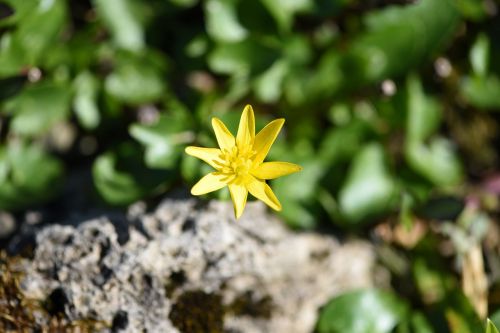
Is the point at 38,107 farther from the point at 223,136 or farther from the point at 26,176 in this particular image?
the point at 223,136

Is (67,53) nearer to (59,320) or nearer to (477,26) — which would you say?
(59,320)

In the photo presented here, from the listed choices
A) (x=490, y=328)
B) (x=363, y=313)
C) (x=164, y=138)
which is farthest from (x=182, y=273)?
(x=490, y=328)

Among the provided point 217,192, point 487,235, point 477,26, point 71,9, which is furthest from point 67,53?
point 487,235

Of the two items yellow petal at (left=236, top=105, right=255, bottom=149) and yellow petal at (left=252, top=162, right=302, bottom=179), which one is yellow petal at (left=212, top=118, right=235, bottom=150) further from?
yellow petal at (left=252, top=162, right=302, bottom=179)

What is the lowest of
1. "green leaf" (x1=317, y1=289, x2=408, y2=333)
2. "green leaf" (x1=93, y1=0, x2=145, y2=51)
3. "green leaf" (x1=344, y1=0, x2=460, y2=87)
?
"green leaf" (x1=317, y1=289, x2=408, y2=333)

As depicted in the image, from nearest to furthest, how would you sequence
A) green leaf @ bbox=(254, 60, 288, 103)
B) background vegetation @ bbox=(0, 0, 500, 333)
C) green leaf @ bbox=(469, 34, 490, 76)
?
background vegetation @ bbox=(0, 0, 500, 333) → green leaf @ bbox=(254, 60, 288, 103) → green leaf @ bbox=(469, 34, 490, 76)

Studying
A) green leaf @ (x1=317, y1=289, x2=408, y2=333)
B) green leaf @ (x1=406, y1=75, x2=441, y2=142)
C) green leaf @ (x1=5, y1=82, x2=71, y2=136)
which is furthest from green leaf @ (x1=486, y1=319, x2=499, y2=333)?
green leaf @ (x1=5, y1=82, x2=71, y2=136)
